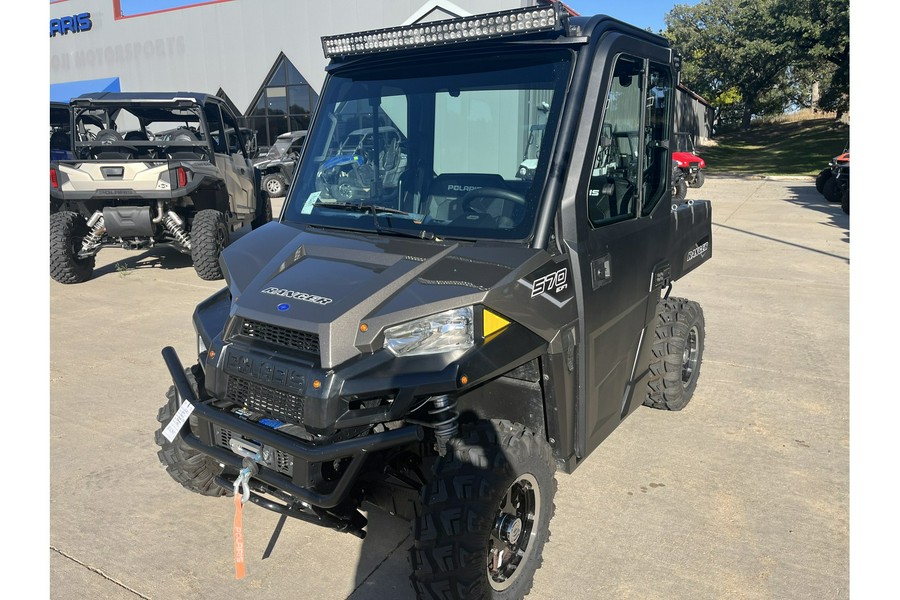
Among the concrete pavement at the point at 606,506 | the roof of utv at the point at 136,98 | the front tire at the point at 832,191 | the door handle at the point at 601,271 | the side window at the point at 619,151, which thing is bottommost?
the concrete pavement at the point at 606,506

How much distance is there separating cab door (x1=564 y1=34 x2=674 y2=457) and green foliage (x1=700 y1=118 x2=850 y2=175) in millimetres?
26707

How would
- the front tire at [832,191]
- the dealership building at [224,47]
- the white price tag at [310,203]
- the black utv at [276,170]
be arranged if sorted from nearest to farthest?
→ 1. the white price tag at [310,203]
2. the front tire at [832,191]
3. the black utv at [276,170]
4. the dealership building at [224,47]

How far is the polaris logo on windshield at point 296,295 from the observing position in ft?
8.92

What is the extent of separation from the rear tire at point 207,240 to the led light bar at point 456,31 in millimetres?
5725

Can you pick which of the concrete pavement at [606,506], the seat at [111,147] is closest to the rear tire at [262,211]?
the seat at [111,147]

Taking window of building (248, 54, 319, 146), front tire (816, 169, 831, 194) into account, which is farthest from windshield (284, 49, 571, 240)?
window of building (248, 54, 319, 146)

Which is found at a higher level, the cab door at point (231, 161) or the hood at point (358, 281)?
the cab door at point (231, 161)

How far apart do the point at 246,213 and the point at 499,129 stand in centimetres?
817

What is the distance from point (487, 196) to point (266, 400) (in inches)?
50.6

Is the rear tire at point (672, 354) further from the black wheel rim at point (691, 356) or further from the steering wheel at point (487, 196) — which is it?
the steering wheel at point (487, 196)

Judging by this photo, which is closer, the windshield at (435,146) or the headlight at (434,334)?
the headlight at (434,334)

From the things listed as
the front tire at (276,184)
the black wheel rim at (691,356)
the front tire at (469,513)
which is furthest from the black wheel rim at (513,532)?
the front tire at (276,184)

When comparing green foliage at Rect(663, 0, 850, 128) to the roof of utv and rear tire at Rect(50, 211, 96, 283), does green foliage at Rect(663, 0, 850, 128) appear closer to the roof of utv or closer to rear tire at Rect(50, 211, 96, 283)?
the roof of utv

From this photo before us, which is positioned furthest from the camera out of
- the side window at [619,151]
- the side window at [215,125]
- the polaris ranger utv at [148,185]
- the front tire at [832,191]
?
the front tire at [832,191]
